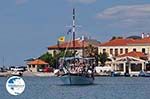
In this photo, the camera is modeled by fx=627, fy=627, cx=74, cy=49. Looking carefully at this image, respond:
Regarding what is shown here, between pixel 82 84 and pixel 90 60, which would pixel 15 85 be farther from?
pixel 90 60

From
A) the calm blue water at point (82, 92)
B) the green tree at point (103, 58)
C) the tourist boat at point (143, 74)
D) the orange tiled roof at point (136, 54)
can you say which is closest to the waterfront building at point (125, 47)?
the orange tiled roof at point (136, 54)

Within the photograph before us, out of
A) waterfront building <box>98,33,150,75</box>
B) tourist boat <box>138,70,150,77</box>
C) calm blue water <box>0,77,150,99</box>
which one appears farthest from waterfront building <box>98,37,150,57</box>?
calm blue water <box>0,77,150,99</box>

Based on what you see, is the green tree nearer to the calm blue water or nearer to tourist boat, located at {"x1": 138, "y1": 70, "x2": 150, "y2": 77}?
tourist boat, located at {"x1": 138, "y1": 70, "x2": 150, "y2": 77}

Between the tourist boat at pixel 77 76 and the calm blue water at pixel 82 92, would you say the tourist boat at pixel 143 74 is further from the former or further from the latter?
the calm blue water at pixel 82 92

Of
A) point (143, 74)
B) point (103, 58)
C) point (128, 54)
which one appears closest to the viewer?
point (143, 74)

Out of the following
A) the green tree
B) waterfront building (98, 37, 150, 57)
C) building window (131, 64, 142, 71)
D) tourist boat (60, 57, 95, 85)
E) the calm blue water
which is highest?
waterfront building (98, 37, 150, 57)

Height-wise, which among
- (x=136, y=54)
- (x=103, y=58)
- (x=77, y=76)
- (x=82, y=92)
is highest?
(x=136, y=54)

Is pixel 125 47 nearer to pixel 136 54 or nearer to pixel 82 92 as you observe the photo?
pixel 136 54

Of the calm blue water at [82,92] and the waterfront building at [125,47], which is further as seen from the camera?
the waterfront building at [125,47]

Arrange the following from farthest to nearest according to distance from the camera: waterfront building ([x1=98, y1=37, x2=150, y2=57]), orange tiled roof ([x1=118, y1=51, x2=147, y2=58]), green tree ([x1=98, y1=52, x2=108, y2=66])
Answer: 1. waterfront building ([x1=98, y1=37, x2=150, y2=57])
2. green tree ([x1=98, y1=52, x2=108, y2=66])
3. orange tiled roof ([x1=118, y1=51, x2=147, y2=58])

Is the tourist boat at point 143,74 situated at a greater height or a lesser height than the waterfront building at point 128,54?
lesser

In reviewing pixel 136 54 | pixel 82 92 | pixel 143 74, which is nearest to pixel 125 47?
pixel 136 54

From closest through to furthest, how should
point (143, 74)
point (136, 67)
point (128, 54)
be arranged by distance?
point (143, 74) < point (136, 67) < point (128, 54)

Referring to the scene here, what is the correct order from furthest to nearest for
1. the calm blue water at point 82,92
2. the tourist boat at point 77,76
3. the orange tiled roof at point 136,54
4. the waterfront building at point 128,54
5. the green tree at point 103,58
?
the green tree at point 103,58 → the orange tiled roof at point 136,54 → the waterfront building at point 128,54 → the tourist boat at point 77,76 → the calm blue water at point 82,92
